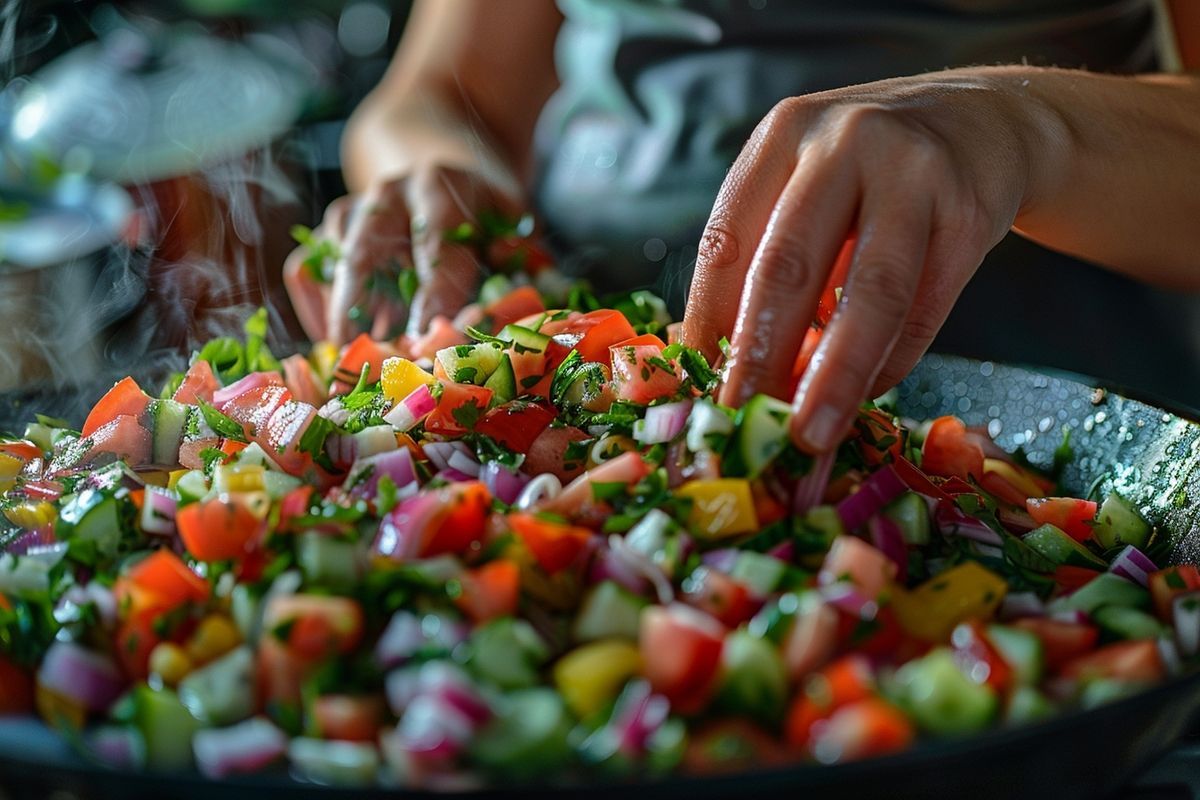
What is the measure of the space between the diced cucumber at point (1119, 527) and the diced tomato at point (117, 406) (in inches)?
46.4

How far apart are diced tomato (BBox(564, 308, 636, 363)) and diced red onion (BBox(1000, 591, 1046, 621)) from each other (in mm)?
559

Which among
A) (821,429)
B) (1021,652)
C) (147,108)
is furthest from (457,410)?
(147,108)

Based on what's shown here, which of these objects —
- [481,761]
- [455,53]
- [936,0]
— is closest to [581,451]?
[481,761]

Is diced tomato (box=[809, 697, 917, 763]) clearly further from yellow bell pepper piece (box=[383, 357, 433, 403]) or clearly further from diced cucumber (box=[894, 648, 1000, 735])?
yellow bell pepper piece (box=[383, 357, 433, 403])

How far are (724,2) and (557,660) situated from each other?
6.00ft

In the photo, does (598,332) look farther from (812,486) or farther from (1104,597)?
(1104,597)

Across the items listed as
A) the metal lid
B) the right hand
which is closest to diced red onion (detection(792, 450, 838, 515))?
the right hand

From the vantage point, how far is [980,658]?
2.93ft

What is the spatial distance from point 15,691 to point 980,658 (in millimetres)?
812

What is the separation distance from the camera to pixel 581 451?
4.06 ft

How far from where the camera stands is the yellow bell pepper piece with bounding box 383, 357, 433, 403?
139cm

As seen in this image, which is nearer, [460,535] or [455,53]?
[460,535]

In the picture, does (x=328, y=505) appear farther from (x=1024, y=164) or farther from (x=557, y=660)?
(x=1024, y=164)

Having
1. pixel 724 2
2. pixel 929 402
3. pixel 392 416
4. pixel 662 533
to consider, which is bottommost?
pixel 929 402
